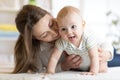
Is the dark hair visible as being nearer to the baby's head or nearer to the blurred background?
the baby's head

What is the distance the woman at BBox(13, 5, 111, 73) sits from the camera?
1.15 meters

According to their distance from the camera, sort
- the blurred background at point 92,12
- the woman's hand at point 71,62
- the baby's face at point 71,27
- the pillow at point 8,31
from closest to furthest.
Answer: the baby's face at point 71,27
the woman's hand at point 71,62
the pillow at point 8,31
the blurred background at point 92,12

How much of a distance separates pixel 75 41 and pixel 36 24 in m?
0.17

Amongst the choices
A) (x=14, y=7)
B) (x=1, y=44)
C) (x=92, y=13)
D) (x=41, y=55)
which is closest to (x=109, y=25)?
(x=92, y=13)

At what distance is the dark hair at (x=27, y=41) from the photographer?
3.80 ft

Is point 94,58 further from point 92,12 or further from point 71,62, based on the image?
point 92,12

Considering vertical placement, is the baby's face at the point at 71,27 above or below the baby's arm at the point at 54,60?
above

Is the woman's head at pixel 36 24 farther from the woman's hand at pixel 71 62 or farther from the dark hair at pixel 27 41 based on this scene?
the woman's hand at pixel 71 62

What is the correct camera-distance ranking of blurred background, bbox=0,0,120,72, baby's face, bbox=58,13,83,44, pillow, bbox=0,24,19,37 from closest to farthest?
baby's face, bbox=58,13,83,44 → pillow, bbox=0,24,19,37 → blurred background, bbox=0,0,120,72

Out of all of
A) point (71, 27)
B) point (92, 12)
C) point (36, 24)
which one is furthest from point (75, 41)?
point (92, 12)

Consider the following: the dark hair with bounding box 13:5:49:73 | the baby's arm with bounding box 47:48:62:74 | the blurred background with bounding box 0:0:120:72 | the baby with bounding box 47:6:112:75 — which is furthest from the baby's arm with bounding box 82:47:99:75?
the blurred background with bounding box 0:0:120:72

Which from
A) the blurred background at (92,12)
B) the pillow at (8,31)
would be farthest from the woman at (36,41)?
the blurred background at (92,12)

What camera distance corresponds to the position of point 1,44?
8.39 feet

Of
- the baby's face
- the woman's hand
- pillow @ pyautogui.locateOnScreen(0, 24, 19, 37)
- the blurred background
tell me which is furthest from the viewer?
the blurred background
